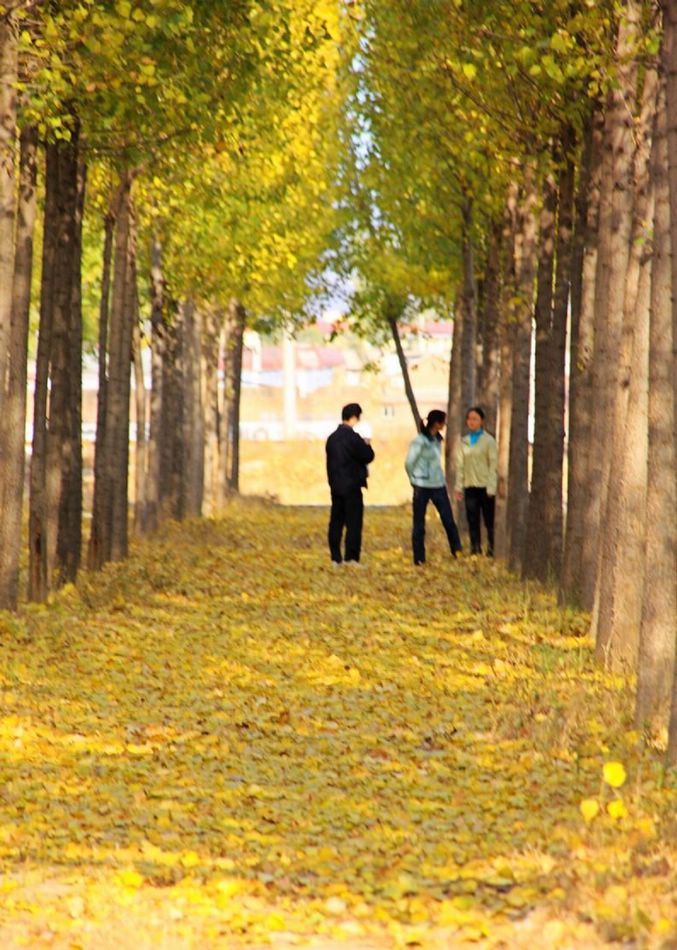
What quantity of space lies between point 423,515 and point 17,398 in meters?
7.19

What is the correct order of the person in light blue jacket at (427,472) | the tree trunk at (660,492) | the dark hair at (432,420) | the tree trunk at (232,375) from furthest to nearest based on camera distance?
the tree trunk at (232,375), the person in light blue jacket at (427,472), the dark hair at (432,420), the tree trunk at (660,492)

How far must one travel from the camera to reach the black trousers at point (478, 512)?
75.1 feet

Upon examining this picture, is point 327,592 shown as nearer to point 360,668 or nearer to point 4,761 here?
point 360,668

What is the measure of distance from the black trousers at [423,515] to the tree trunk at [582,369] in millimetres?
4414

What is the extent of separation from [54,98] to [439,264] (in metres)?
17.4

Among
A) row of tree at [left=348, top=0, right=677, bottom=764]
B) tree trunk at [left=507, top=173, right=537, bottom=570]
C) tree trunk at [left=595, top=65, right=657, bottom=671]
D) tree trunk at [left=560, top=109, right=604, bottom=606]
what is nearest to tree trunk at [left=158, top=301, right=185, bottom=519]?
row of tree at [left=348, top=0, right=677, bottom=764]

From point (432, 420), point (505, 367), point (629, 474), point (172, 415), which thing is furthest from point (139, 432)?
point (629, 474)

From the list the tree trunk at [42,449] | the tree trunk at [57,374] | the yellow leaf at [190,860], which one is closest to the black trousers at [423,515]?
the tree trunk at [57,374]

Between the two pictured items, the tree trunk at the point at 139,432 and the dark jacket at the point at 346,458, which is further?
the tree trunk at the point at 139,432

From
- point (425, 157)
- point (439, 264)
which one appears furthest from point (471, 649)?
point (439, 264)

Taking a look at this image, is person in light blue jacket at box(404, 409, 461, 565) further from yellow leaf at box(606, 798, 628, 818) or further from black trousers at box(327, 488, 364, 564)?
yellow leaf at box(606, 798, 628, 818)

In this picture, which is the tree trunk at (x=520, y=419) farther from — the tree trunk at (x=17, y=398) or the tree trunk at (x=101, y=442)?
the tree trunk at (x=17, y=398)

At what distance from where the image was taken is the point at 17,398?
16422 millimetres

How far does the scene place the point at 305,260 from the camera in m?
39.0
